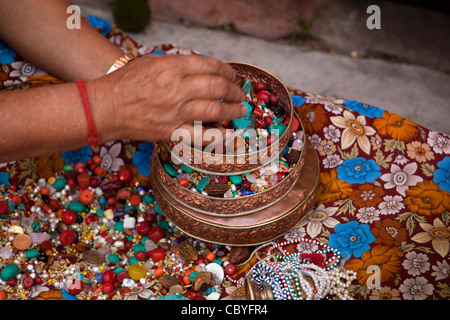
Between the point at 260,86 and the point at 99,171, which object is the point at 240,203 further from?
the point at 99,171

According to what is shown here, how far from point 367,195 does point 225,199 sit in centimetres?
59

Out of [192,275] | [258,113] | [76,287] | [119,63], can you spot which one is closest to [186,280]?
[192,275]

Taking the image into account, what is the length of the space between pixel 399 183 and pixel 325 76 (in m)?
1.43

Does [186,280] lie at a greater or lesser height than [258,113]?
lesser

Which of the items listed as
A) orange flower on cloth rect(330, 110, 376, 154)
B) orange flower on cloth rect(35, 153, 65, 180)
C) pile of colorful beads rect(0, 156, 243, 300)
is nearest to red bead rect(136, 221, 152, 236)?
pile of colorful beads rect(0, 156, 243, 300)

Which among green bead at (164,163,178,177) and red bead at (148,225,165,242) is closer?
green bead at (164,163,178,177)

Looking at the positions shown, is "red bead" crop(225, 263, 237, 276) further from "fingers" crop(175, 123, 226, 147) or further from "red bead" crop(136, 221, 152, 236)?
"fingers" crop(175, 123, 226, 147)

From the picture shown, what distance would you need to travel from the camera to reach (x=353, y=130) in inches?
67.1

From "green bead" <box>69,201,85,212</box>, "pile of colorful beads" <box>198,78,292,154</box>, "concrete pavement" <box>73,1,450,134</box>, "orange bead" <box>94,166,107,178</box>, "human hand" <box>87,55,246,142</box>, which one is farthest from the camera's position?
"concrete pavement" <box>73,1,450,134</box>

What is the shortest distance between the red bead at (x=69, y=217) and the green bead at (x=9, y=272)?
0.73 ft

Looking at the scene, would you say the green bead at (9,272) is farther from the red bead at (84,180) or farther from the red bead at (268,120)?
the red bead at (268,120)

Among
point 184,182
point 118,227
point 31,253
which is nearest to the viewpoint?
point 184,182

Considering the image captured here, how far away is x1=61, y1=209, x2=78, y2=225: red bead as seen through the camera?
5.08 ft

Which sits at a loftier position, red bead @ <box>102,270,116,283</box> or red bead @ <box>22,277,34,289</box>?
red bead @ <box>22,277,34,289</box>
